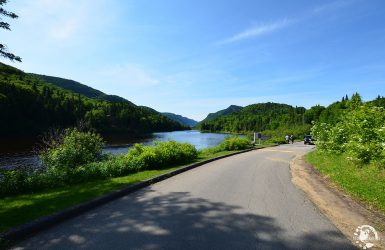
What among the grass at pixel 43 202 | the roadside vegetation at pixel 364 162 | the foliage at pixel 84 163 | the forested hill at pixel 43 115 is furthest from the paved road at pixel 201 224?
the forested hill at pixel 43 115

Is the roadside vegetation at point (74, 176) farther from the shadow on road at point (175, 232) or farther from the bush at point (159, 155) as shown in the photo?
the shadow on road at point (175, 232)

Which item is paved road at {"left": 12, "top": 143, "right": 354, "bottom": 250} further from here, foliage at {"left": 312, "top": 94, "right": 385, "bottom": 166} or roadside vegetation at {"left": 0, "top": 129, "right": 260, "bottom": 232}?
foliage at {"left": 312, "top": 94, "right": 385, "bottom": 166}

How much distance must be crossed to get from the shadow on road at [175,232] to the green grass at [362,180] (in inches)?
125

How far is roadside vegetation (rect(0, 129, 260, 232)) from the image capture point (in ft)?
22.8

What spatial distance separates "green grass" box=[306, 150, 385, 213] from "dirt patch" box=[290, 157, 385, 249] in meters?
0.27

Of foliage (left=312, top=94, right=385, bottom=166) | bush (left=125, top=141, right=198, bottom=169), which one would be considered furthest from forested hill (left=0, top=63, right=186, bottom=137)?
foliage (left=312, top=94, right=385, bottom=166)

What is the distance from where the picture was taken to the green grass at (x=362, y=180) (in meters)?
7.81

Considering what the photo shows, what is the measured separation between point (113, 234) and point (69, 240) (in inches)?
29.8

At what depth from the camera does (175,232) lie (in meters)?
5.42

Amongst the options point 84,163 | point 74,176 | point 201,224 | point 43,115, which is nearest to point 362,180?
point 201,224

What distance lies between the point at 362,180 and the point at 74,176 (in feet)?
34.1

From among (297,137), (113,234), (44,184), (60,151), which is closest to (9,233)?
(113,234)

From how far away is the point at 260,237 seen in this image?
523cm

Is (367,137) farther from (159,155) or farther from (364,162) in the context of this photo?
(159,155)
